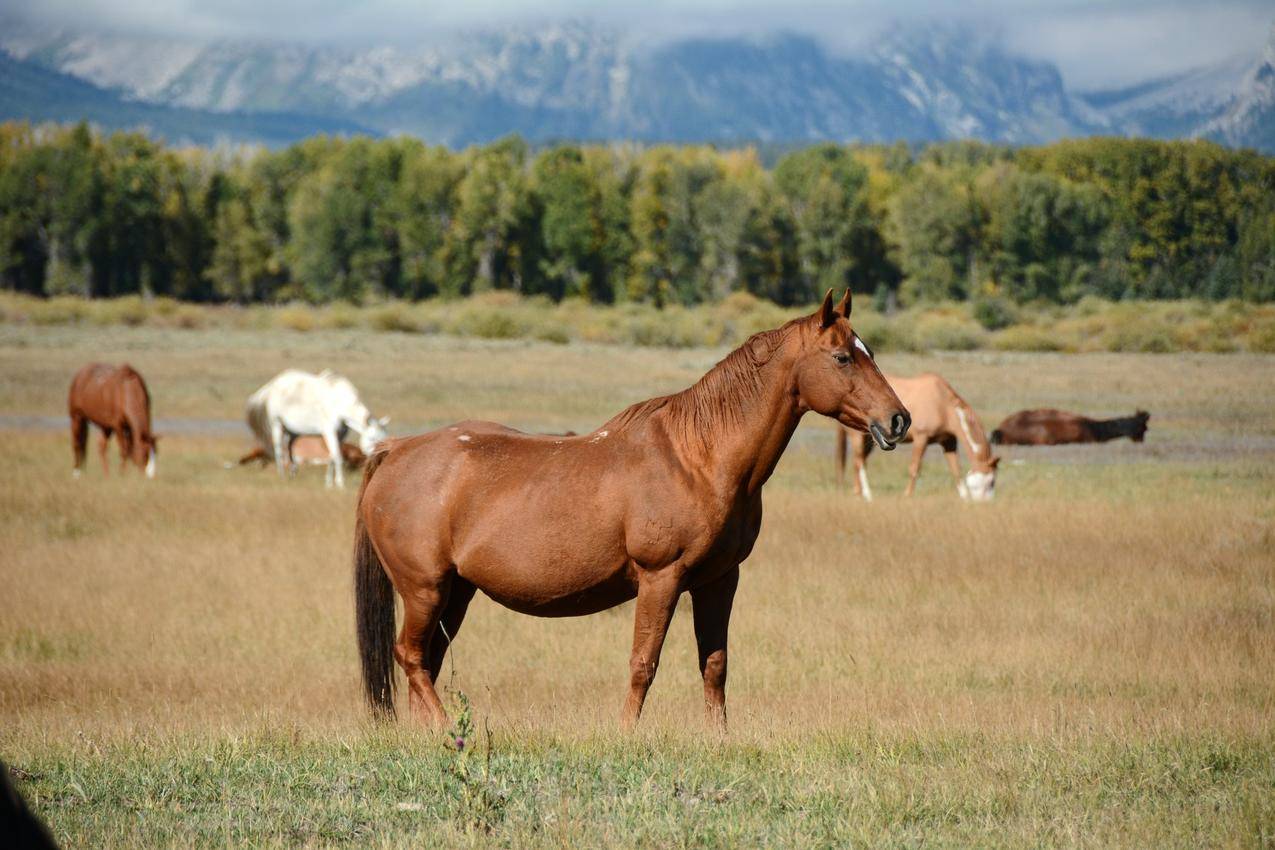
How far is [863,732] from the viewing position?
6.74m

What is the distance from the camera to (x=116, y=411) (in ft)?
68.8

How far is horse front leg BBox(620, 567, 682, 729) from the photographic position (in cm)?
677

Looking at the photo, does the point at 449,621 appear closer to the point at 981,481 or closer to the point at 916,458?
the point at 981,481

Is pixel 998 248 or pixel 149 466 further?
pixel 998 248

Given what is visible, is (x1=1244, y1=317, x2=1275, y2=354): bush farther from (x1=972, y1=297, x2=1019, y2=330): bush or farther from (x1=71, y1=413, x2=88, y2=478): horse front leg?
(x1=71, y1=413, x2=88, y2=478): horse front leg

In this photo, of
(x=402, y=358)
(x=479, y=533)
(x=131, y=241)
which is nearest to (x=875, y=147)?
(x=131, y=241)

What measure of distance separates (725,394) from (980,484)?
39.2 feet

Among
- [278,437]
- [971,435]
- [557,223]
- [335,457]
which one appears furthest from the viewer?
[557,223]

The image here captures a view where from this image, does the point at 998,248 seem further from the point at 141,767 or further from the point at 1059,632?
the point at 141,767

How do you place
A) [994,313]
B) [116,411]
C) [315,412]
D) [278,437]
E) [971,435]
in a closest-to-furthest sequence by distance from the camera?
[971,435], [116,411], [315,412], [278,437], [994,313]

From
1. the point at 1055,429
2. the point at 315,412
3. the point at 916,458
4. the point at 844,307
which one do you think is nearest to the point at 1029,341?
the point at 1055,429

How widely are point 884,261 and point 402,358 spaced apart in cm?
5004

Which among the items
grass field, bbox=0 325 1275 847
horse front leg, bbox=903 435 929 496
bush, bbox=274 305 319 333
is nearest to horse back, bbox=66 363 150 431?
grass field, bbox=0 325 1275 847

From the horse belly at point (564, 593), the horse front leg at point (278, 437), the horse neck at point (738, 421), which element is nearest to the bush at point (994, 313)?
the horse front leg at point (278, 437)
